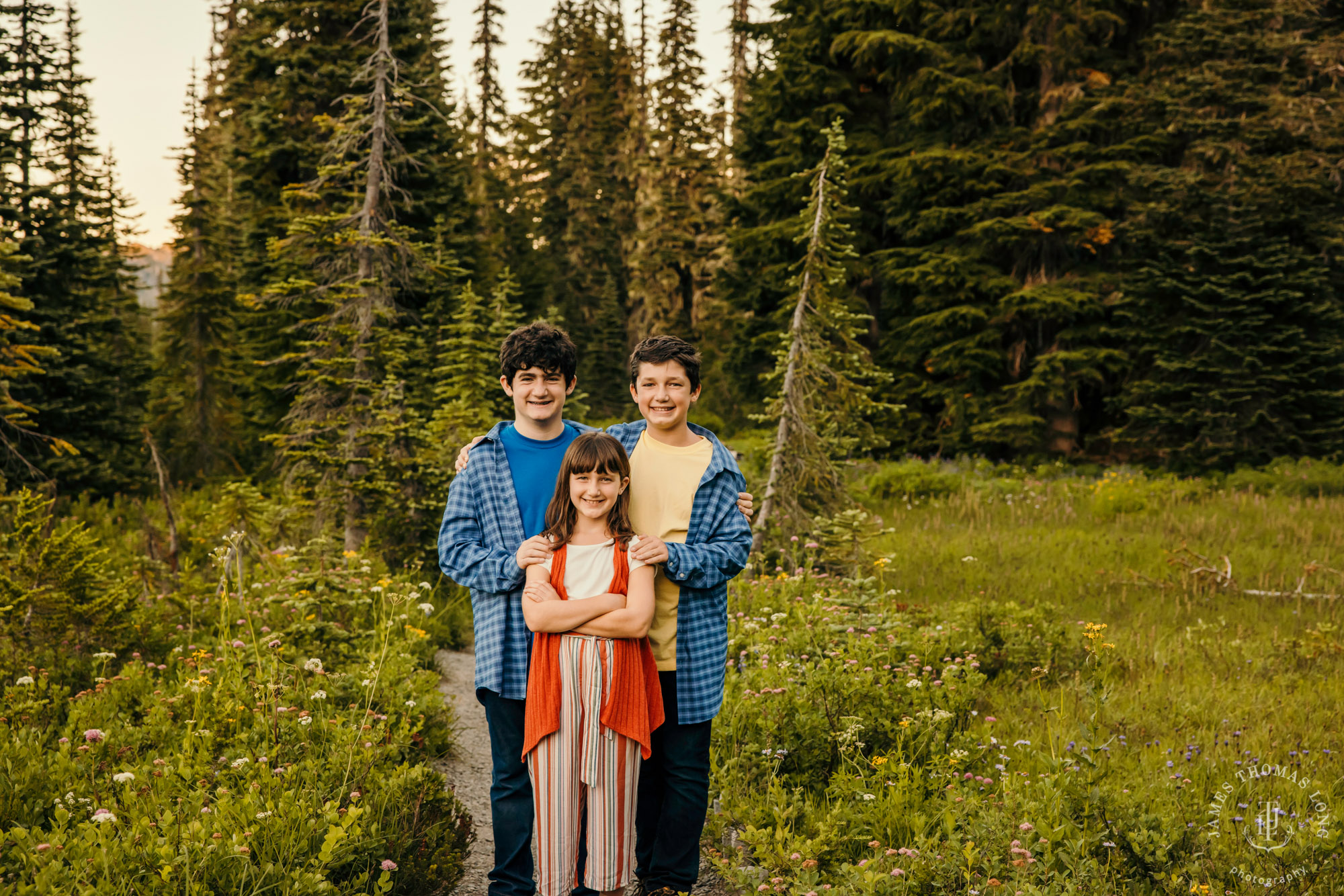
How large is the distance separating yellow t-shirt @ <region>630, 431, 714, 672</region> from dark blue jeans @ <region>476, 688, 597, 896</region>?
571 millimetres

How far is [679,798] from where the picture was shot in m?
3.21

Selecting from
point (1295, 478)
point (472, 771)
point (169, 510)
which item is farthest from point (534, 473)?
point (1295, 478)

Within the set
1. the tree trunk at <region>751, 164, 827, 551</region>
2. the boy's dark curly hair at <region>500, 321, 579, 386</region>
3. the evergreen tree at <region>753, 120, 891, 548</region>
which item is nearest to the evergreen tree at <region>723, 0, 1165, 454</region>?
the evergreen tree at <region>753, 120, 891, 548</region>

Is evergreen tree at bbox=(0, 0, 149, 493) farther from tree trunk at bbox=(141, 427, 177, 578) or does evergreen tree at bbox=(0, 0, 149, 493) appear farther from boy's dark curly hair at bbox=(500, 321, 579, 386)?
boy's dark curly hair at bbox=(500, 321, 579, 386)

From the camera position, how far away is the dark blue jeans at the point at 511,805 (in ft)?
10.1

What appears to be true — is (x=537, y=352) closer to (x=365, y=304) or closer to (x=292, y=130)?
(x=365, y=304)

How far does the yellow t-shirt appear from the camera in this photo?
10.4 feet

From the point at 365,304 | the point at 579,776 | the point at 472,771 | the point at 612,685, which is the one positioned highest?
the point at 365,304

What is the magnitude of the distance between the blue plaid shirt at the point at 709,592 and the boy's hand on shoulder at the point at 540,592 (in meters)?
0.48

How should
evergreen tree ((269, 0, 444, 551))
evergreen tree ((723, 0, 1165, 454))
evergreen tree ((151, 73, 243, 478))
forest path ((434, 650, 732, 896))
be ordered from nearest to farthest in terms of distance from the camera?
forest path ((434, 650, 732, 896)), evergreen tree ((269, 0, 444, 551)), evergreen tree ((723, 0, 1165, 454)), evergreen tree ((151, 73, 243, 478))

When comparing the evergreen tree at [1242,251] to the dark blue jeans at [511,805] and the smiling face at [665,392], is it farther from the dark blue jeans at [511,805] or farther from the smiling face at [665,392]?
the dark blue jeans at [511,805]

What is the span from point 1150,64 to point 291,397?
64.9 feet

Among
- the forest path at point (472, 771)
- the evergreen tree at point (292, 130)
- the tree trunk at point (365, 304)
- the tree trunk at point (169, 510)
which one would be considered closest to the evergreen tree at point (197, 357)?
the evergreen tree at point (292, 130)

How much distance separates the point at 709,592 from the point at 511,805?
3.45 feet
